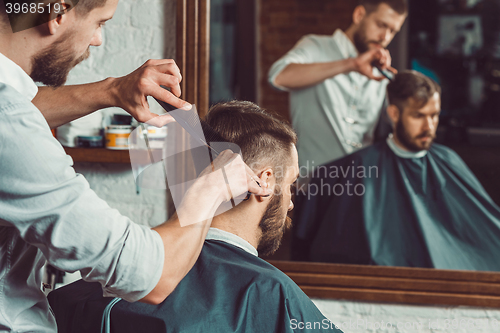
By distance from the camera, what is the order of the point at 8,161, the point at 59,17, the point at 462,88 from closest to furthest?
1. the point at 8,161
2. the point at 59,17
3. the point at 462,88

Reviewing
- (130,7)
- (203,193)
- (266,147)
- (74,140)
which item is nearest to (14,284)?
(203,193)

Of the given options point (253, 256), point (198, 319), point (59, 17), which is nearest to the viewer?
Answer: point (59, 17)

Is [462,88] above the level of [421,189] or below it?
above

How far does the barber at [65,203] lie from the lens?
0.66 metres

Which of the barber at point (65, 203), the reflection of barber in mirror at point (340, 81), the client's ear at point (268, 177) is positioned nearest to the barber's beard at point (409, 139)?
the reflection of barber in mirror at point (340, 81)

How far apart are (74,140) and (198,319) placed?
130 centimetres

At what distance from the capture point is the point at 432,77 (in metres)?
1.74

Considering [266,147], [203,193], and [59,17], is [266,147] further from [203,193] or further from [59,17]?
[59,17]

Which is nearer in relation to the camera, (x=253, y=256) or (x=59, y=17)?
(x=59, y=17)

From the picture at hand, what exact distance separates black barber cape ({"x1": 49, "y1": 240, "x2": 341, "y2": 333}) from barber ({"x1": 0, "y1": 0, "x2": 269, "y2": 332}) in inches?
Result: 4.5

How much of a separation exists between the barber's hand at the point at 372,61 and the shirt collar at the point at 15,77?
4.44ft

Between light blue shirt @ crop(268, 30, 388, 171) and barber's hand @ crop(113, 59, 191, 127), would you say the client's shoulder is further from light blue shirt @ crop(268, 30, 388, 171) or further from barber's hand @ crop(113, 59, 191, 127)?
light blue shirt @ crop(268, 30, 388, 171)

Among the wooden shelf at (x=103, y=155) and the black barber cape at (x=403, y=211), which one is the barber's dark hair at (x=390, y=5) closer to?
the black barber cape at (x=403, y=211)

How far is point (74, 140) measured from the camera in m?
1.93
